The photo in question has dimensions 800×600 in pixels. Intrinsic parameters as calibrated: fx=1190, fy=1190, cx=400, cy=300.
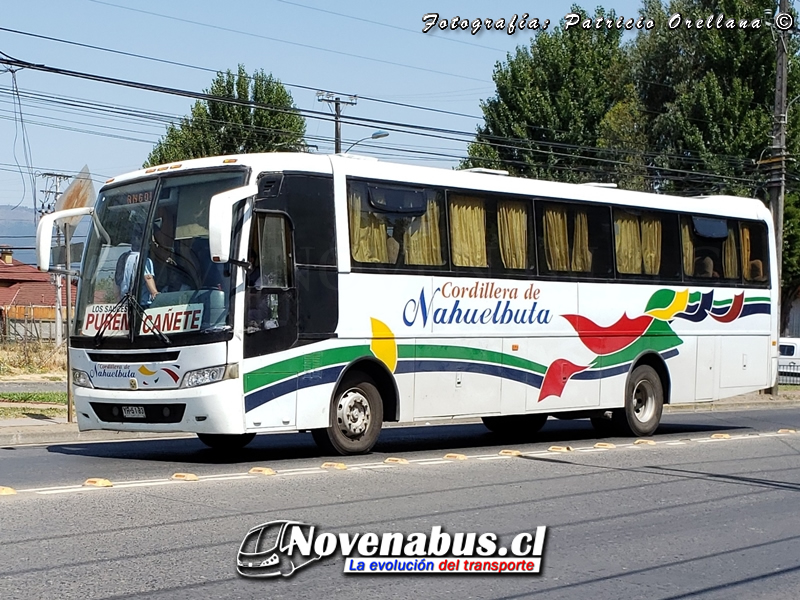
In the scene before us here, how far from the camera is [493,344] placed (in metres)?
15.5

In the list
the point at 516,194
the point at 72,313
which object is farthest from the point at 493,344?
the point at 72,313

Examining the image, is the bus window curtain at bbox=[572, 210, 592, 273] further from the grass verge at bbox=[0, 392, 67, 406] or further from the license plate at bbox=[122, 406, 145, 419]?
the grass verge at bbox=[0, 392, 67, 406]

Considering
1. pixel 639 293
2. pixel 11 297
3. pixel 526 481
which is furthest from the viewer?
pixel 11 297

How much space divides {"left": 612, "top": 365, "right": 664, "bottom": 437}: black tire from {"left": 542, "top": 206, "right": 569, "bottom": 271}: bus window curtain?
2.37 m

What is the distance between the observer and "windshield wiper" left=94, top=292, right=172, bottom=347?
41.2ft

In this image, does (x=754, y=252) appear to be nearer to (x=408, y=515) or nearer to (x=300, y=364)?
(x=300, y=364)

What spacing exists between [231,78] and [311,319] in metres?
46.6

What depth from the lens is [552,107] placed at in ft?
172

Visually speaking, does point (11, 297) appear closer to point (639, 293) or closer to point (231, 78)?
point (231, 78)

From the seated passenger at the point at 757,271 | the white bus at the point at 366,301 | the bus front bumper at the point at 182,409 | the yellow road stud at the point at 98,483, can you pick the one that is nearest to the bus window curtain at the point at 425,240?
the white bus at the point at 366,301

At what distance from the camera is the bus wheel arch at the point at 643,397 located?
1784cm

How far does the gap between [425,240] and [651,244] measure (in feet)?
16.3

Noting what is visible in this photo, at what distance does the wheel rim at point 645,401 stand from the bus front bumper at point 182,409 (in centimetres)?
779

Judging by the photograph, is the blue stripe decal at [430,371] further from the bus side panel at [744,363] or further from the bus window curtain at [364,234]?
the bus side panel at [744,363]
